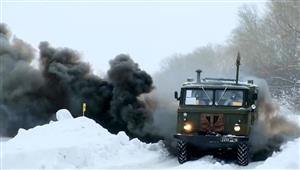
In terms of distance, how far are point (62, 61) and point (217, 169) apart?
55.5ft

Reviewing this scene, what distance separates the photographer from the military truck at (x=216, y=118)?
15.8 m

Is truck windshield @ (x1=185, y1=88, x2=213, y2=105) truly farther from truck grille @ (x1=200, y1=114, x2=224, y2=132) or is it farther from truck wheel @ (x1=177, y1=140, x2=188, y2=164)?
truck wheel @ (x1=177, y1=140, x2=188, y2=164)

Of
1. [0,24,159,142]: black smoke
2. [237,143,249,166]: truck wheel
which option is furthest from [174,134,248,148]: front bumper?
[0,24,159,142]: black smoke

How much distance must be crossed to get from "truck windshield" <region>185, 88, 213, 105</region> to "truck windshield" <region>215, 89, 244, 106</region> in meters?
0.21

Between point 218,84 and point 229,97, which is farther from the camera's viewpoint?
point 218,84

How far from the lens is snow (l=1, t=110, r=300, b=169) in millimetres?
13383

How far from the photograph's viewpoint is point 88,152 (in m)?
15.6

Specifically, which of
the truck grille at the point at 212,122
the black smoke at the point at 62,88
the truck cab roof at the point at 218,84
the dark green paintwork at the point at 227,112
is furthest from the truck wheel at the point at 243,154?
the black smoke at the point at 62,88

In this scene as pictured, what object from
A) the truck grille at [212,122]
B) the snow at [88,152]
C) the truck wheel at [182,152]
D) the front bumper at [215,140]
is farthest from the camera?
the truck wheel at [182,152]

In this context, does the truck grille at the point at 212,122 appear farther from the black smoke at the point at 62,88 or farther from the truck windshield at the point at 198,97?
the black smoke at the point at 62,88

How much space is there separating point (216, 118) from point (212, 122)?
16 cm

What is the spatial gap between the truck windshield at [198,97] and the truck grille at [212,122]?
434mm

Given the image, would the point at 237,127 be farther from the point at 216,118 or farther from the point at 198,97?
the point at 198,97

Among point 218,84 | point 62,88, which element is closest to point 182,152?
point 218,84
